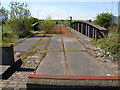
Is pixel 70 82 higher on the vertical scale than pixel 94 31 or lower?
lower

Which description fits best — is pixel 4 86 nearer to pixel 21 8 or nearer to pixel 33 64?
pixel 33 64

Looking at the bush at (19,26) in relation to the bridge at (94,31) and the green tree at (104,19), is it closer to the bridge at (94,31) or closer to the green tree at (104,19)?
the bridge at (94,31)

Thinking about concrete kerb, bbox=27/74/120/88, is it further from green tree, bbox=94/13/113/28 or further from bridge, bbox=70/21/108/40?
green tree, bbox=94/13/113/28

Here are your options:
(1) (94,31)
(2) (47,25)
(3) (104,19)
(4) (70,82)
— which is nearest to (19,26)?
(2) (47,25)

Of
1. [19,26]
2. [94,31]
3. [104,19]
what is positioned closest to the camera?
[94,31]

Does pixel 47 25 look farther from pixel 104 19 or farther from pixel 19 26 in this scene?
pixel 104 19

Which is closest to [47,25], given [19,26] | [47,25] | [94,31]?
[47,25]

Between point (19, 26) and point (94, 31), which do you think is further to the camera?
point (19, 26)

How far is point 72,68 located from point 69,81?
2.38 m

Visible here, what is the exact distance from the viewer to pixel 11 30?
1355 cm

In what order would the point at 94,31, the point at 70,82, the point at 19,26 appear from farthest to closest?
the point at 19,26, the point at 94,31, the point at 70,82

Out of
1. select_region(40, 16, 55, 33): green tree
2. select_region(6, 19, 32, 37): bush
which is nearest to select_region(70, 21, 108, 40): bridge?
select_region(40, 16, 55, 33): green tree

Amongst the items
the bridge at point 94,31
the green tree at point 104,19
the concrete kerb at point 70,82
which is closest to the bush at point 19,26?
the bridge at point 94,31

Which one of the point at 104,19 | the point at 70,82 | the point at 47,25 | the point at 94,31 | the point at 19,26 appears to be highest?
the point at 104,19
